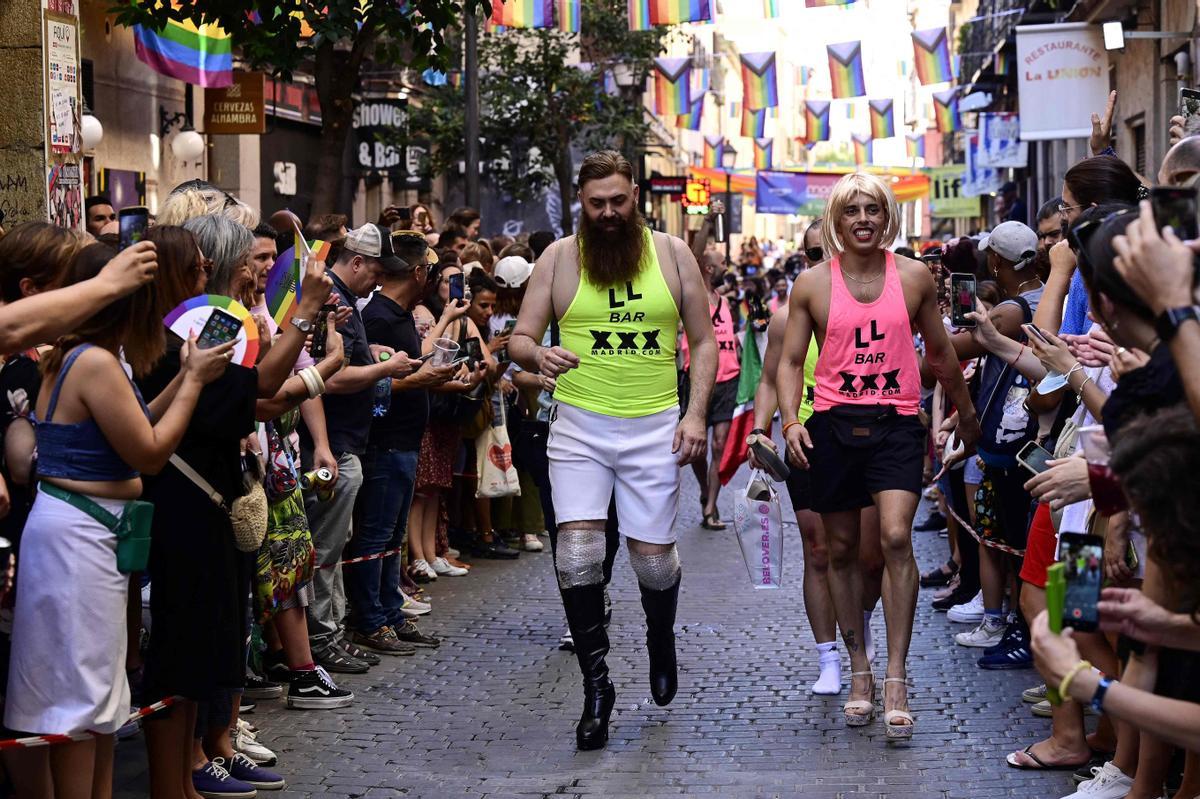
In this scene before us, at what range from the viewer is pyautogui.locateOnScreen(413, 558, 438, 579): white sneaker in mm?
10469

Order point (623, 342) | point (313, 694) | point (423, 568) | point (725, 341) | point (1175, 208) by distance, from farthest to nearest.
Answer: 1. point (725, 341)
2. point (423, 568)
3. point (313, 694)
4. point (623, 342)
5. point (1175, 208)

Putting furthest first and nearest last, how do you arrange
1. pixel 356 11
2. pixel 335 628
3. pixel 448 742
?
1. pixel 356 11
2. pixel 335 628
3. pixel 448 742

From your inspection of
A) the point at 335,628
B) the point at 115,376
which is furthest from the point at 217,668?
the point at 335,628

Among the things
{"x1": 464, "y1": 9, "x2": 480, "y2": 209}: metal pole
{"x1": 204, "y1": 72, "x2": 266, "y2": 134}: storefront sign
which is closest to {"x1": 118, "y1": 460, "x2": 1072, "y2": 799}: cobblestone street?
{"x1": 204, "y1": 72, "x2": 266, "y2": 134}: storefront sign

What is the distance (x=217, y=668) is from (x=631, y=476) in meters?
1.89

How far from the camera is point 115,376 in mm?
4809

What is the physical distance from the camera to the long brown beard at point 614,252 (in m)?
6.77

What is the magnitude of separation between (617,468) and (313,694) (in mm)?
1669

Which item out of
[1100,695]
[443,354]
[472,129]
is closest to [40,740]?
[1100,695]

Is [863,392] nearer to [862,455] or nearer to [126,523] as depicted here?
[862,455]

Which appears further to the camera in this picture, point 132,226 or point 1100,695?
point 132,226

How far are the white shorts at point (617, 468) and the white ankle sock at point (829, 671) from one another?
1032 millimetres

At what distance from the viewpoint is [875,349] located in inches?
269

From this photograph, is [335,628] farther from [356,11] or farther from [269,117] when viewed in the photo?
[269,117]
